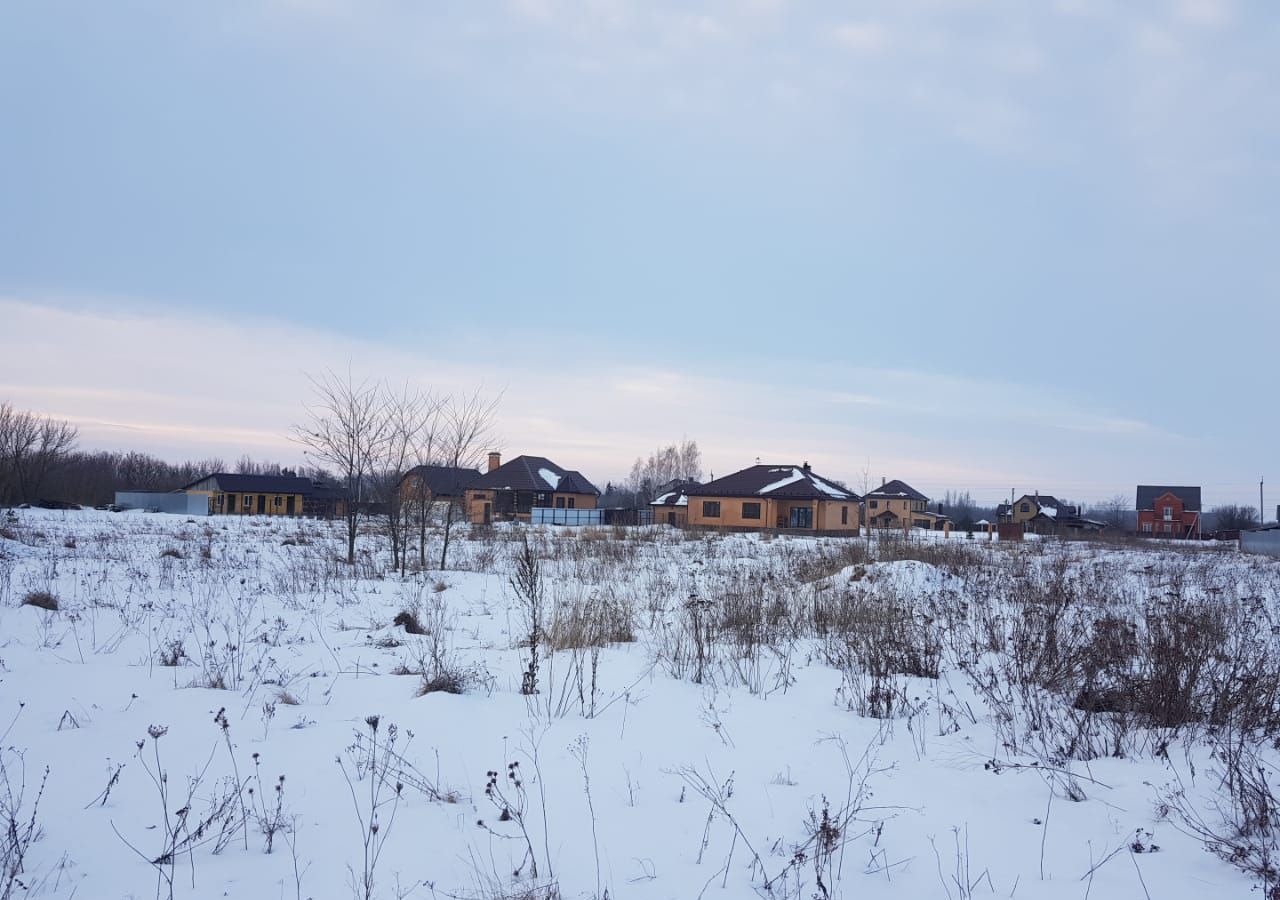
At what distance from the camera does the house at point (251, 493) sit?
63.3 metres

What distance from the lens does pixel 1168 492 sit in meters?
63.8

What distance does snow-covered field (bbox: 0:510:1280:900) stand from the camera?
2.75 metres

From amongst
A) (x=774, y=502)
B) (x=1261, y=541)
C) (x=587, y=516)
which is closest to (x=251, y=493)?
(x=587, y=516)

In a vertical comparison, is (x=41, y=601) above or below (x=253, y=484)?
below

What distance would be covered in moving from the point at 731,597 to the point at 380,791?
6.07 m

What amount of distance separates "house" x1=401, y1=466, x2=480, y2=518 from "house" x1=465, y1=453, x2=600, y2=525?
113ft

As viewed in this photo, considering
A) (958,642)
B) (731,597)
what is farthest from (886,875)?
(731,597)

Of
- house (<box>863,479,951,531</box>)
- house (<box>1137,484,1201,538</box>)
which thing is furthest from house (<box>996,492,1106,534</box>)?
house (<box>863,479,951,531</box>)

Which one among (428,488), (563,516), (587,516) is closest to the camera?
(428,488)

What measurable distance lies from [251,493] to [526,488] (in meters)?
28.3

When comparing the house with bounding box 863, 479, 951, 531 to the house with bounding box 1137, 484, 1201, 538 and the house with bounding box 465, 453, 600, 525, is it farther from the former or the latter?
the house with bounding box 465, 453, 600, 525

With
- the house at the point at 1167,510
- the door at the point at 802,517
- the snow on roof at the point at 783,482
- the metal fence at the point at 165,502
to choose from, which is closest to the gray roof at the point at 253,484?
the metal fence at the point at 165,502

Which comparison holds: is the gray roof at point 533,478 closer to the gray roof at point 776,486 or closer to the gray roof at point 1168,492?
the gray roof at point 776,486

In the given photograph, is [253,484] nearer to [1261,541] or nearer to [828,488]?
[828,488]
